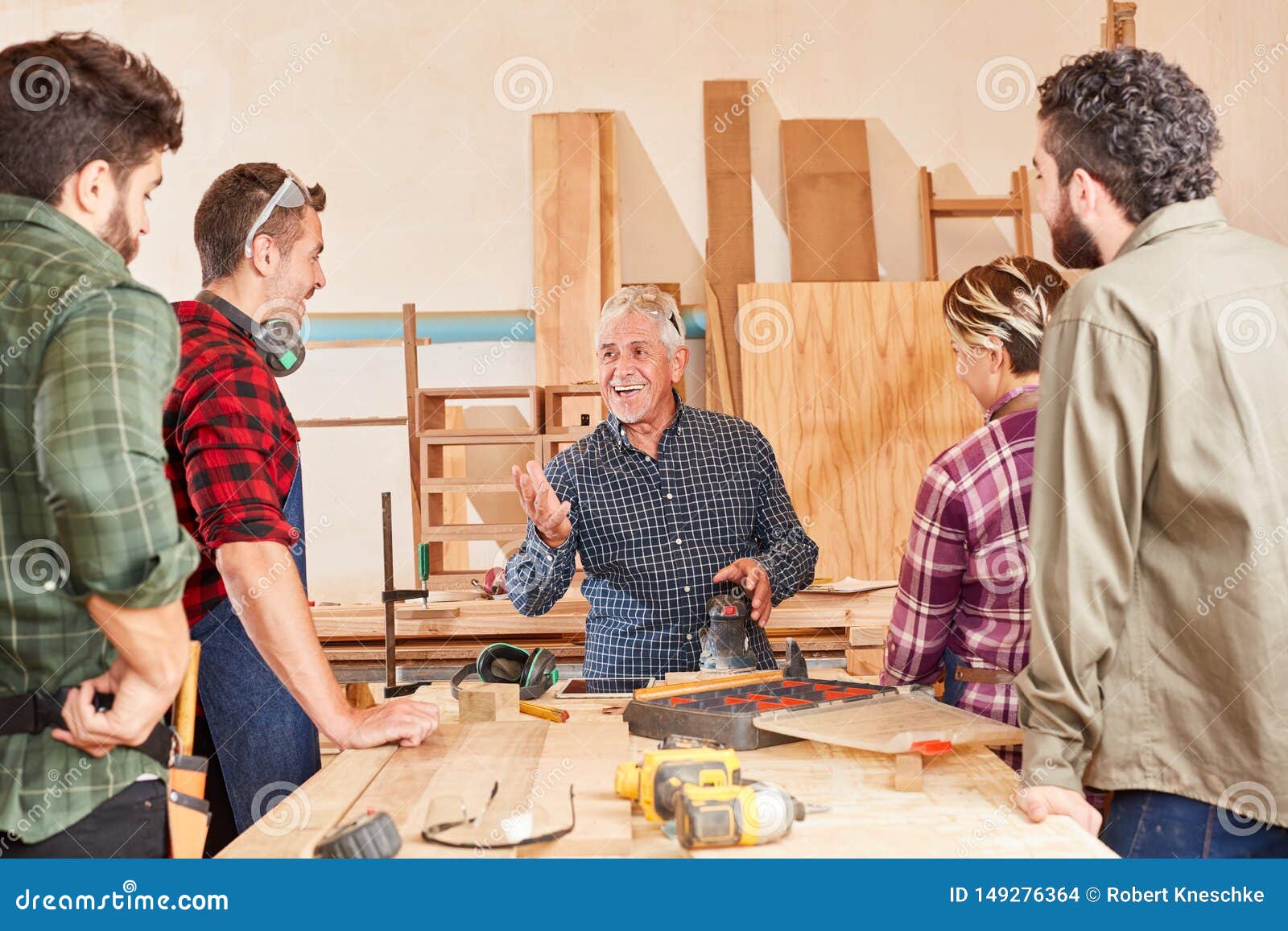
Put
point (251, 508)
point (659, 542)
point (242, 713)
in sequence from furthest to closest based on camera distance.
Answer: point (659, 542) < point (242, 713) < point (251, 508)

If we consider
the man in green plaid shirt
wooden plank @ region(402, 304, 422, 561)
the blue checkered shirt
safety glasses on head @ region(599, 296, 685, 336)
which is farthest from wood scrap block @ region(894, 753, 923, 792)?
wooden plank @ region(402, 304, 422, 561)

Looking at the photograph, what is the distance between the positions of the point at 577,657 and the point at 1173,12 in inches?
176

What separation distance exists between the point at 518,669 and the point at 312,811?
85 centimetres

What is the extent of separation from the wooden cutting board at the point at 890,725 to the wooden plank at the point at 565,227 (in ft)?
13.0

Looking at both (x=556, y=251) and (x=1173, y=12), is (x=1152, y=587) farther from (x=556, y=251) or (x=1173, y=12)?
(x=1173, y=12)

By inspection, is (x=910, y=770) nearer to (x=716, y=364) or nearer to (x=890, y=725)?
(x=890, y=725)

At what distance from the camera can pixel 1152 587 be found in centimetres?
145

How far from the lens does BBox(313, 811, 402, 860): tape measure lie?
116 centimetres

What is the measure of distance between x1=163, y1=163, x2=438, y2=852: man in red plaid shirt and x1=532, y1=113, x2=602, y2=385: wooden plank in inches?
133

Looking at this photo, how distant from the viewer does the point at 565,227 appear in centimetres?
569

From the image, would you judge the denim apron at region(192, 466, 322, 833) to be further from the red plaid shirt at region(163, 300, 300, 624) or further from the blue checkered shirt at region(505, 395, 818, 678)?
the blue checkered shirt at region(505, 395, 818, 678)
